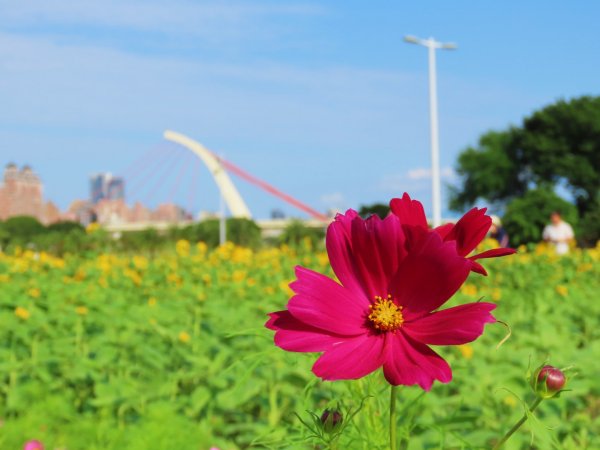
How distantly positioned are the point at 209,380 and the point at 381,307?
2033mm

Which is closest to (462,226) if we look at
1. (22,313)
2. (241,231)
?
(22,313)

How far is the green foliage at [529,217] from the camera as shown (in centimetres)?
2552

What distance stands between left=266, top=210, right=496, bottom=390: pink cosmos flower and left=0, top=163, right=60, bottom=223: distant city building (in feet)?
287

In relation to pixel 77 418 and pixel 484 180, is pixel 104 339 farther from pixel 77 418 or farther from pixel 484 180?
pixel 484 180

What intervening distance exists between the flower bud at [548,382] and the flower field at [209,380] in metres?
0.30

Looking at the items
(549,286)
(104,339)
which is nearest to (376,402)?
(104,339)

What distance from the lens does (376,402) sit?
1436mm

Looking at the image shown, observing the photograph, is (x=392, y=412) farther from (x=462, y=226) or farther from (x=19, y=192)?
(x=19, y=192)

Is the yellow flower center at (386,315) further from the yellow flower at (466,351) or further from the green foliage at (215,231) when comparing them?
the green foliage at (215,231)

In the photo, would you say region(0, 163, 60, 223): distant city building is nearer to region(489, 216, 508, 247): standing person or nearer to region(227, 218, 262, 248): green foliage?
region(227, 218, 262, 248): green foliage

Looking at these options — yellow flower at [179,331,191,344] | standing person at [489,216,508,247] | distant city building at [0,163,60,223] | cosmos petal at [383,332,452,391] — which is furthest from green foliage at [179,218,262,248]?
distant city building at [0,163,60,223]

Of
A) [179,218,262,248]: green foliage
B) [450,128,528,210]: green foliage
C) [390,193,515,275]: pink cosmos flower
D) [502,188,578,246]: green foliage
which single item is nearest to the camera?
[390,193,515,275]: pink cosmos flower

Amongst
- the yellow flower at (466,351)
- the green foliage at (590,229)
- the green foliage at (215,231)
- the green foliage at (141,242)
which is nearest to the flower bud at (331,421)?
the yellow flower at (466,351)

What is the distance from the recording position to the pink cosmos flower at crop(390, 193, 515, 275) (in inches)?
37.9
